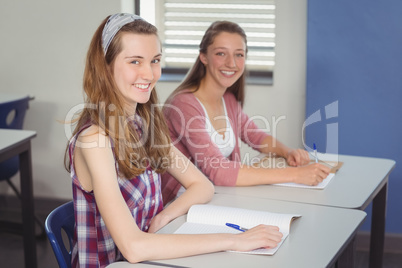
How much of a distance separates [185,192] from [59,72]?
2.15 metres

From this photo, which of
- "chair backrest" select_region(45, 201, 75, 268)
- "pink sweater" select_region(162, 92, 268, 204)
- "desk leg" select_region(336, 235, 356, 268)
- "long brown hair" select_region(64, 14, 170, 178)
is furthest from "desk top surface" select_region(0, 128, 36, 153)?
"desk leg" select_region(336, 235, 356, 268)

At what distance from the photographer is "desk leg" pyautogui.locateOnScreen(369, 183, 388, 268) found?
272 cm

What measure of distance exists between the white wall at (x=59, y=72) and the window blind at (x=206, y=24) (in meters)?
0.24

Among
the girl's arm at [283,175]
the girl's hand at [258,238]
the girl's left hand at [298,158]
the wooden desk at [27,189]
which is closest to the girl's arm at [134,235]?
the girl's hand at [258,238]

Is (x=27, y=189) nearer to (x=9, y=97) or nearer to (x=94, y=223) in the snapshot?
(x=9, y=97)

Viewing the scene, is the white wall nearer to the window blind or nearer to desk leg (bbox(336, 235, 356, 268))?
the window blind

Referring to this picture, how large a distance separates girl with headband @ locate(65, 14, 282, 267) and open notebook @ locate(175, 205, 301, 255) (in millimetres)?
83

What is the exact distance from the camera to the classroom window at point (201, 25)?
3750 millimetres

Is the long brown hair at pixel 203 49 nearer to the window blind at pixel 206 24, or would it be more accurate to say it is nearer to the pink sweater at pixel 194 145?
the pink sweater at pixel 194 145

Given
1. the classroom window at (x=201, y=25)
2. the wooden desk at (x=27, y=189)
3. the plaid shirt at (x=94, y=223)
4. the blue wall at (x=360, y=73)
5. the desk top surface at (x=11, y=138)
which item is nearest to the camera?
the plaid shirt at (x=94, y=223)

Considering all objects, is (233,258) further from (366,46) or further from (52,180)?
(52,180)

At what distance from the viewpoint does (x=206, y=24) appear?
12.7ft

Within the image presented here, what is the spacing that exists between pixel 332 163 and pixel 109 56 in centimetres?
117

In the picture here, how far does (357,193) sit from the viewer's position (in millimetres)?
2230
